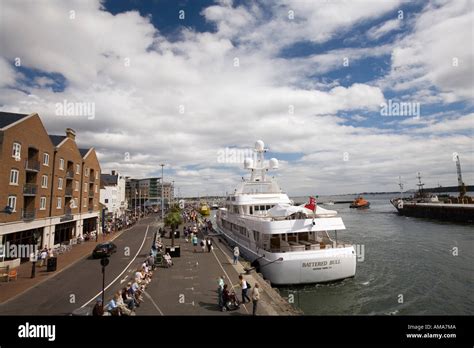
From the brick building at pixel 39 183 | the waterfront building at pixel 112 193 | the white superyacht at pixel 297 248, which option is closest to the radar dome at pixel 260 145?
the white superyacht at pixel 297 248

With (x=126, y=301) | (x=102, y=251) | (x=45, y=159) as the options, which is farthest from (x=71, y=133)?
(x=126, y=301)

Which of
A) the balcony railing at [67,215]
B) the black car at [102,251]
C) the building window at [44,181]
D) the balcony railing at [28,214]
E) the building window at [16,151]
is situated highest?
the building window at [16,151]

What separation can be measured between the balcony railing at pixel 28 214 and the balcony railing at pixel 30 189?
5.08ft

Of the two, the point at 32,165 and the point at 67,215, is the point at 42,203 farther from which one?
the point at 67,215

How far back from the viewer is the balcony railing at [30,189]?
25344mm

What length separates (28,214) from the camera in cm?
2572

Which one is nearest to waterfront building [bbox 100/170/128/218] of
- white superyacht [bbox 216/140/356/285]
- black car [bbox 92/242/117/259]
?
black car [bbox 92/242/117/259]

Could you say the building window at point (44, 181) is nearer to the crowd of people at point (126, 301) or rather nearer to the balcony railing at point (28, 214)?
the balcony railing at point (28, 214)

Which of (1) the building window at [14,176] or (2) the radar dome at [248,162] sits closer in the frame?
(1) the building window at [14,176]

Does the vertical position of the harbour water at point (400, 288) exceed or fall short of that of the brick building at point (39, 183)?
it falls short

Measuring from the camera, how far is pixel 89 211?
42.6 m

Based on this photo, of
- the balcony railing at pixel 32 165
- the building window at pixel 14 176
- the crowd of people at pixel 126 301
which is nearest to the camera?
the crowd of people at pixel 126 301
